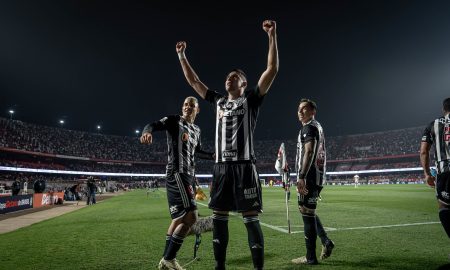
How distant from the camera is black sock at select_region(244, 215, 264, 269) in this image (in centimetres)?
366

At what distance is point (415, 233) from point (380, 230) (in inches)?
33.1

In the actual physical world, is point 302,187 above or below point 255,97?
below

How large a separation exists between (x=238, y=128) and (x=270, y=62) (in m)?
0.91

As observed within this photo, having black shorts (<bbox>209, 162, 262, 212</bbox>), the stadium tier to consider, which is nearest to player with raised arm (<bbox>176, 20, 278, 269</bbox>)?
black shorts (<bbox>209, 162, 262, 212</bbox>)

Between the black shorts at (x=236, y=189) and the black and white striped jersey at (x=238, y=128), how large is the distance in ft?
0.44

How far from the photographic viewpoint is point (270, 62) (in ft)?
12.7

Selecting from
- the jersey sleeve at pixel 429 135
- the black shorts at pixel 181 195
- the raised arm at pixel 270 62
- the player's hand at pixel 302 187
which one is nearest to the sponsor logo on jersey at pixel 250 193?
→ the raised arm at pixel 270 62

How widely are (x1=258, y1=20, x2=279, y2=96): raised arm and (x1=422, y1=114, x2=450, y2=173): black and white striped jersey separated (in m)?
3.42

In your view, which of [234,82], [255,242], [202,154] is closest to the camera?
[255,242]

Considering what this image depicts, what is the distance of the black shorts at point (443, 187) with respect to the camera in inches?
197

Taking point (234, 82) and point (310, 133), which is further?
point (310, 133)

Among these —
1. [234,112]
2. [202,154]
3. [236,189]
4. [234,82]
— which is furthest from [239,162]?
[202,154]

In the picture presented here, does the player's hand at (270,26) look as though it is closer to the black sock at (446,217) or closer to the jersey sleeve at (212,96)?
the jersey sleeve at (212,96)

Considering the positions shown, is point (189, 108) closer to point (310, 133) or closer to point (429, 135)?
point (310, 133)
